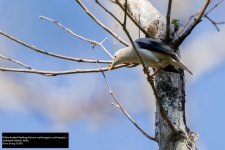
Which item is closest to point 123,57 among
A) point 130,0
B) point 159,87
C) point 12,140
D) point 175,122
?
point 159,87

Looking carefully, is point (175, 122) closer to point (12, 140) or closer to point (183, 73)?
point (183, 73)

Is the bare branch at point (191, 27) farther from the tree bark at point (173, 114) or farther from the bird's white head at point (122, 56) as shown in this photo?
the bird's white head at point (122, 56)

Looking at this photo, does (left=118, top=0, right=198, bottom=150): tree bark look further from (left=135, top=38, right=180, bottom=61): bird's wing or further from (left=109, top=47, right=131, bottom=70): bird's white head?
(left=109, top=47, right=131, bottom=70): bird's white head

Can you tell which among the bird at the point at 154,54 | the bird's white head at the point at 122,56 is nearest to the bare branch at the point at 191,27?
the bird at the point at 154,54

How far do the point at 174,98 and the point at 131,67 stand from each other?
2.24ft

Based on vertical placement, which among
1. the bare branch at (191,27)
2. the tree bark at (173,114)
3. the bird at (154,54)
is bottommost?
the tree bark at (173,114)

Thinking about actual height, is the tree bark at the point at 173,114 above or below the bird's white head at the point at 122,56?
below

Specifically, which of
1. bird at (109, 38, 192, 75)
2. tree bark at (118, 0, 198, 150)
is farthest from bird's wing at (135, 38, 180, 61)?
tree bark at (118, 0, 198, 150)

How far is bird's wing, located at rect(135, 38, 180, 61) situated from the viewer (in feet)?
10.8

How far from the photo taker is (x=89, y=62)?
3.83m

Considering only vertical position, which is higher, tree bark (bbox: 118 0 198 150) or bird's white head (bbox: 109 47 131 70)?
bird's white head (bbox: 109 47 131 70)

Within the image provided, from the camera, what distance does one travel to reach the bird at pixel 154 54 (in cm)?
331

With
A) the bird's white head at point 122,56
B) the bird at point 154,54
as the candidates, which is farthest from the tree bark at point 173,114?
the bird's white head at point 122,56

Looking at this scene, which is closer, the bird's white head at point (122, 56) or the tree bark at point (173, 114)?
the tree bark at point (173, 114)
